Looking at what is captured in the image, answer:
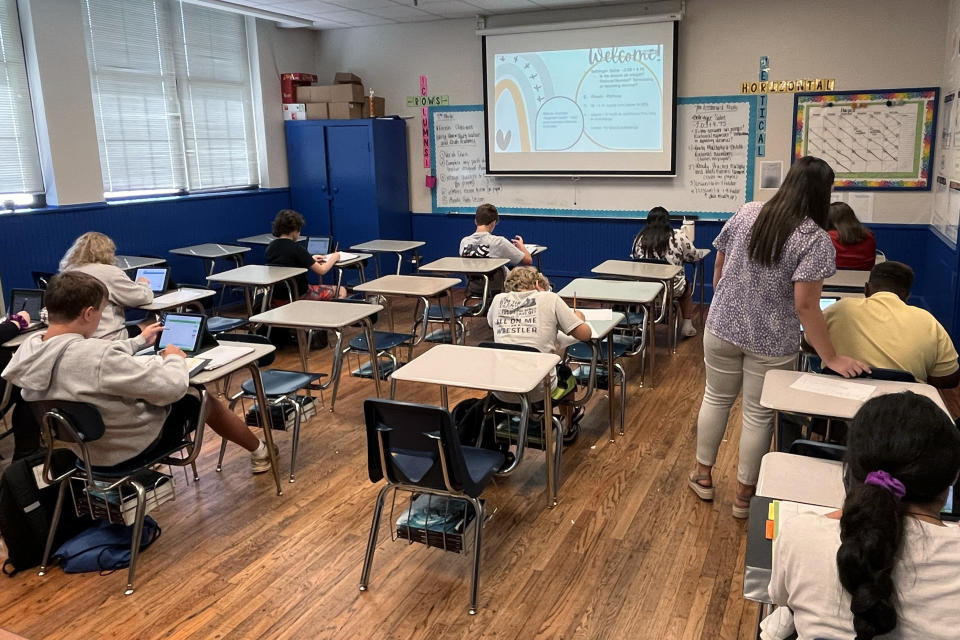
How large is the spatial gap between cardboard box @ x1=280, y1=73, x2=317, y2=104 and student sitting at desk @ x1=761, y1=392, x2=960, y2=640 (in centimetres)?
788

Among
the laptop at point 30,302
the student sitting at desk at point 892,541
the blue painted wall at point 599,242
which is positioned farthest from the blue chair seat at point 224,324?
the student sitting at desk at point 892,541

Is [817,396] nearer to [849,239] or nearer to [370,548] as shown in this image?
[370,548]

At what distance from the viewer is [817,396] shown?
2484 millimetres

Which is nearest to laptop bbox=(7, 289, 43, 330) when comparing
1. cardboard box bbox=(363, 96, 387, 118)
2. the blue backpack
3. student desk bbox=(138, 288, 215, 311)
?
student desk bbox=(138, 288, 215, 311)

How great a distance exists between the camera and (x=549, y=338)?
11.0 ft

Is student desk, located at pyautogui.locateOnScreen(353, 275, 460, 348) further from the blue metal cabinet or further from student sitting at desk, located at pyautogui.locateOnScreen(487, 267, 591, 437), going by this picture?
the blue metal cabinet

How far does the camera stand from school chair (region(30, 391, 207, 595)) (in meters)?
2.60

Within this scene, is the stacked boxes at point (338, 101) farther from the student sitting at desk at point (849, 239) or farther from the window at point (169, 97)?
the student sitting at desk at point (849, 239)

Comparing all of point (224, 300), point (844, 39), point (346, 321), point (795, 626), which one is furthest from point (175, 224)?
point (795, 626)

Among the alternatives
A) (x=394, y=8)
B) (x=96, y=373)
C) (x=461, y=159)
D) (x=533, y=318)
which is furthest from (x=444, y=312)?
(x=394, y=8)

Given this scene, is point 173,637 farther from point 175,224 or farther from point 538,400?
point 175,224

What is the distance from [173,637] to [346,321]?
180cm

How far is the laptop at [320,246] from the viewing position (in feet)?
21.2

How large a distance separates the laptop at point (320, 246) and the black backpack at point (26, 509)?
374 cm
